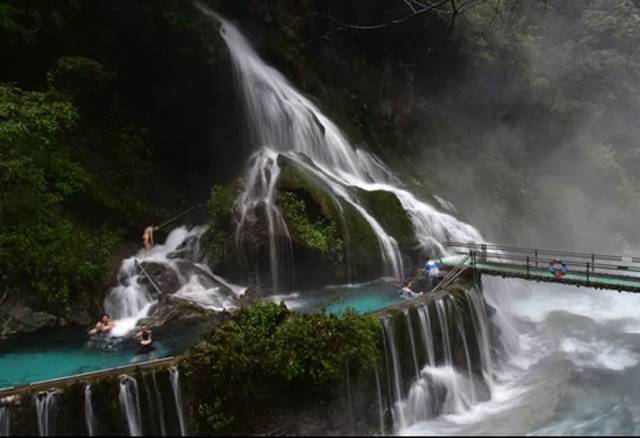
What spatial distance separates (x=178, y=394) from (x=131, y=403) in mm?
776

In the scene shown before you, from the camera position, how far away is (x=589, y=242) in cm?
3253

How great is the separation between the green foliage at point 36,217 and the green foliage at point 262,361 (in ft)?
19.9

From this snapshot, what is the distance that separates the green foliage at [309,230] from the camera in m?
15.5

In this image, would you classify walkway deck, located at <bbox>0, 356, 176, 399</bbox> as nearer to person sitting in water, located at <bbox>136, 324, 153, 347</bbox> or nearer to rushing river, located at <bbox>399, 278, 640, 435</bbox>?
person sitting in water, located at <bbox>136, 324, 153, 347</bbox>

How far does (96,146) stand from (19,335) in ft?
25.5

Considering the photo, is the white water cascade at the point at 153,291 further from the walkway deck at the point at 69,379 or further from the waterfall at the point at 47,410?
the waterfall at the point at 47,410

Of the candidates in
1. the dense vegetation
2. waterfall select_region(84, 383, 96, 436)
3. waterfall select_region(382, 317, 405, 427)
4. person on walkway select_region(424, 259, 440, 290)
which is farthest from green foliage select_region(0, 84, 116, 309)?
person on walkway select_region(424, 259, 440, 290)

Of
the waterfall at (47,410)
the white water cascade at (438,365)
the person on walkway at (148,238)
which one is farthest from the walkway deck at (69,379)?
the person on walkway at (148,238)

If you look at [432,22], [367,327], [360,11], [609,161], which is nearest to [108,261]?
[367,327]

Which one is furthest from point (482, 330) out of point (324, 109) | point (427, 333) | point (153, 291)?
point (324, 109)

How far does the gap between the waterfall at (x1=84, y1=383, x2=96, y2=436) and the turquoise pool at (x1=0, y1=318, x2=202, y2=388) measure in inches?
84.7

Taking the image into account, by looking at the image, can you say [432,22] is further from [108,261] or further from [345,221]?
[108,261]

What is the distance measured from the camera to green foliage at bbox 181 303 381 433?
890 cm

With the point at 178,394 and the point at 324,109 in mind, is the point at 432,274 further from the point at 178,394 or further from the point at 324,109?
the point at 324,109
